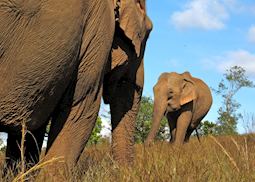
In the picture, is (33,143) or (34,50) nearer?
(34,50)

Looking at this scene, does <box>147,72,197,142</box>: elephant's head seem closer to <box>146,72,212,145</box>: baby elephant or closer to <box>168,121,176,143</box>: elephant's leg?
<box>146,72,212,145</box>: baby elephant

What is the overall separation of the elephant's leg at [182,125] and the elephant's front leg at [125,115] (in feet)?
20.2

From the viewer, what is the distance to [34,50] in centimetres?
243

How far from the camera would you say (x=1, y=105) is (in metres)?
2.41

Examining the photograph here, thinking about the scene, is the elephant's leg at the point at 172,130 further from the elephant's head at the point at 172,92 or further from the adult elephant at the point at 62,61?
the adult elephant at the point at 62,61

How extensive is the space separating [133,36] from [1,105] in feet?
4.56

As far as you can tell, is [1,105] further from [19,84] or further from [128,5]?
[128,5]

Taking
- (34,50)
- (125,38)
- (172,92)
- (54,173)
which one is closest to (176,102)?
(172,92)

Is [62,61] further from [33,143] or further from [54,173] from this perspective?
[33,143]

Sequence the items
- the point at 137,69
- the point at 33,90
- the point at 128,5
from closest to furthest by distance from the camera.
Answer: the point at 33,90 → the point at 128,5 → the point at 137,69

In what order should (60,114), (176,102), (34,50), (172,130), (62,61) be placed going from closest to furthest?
1. (34,50)
2. (62,61)
3. (60,114)
4. (176,102)
5. (172,130)

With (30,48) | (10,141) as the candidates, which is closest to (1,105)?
(30,48)

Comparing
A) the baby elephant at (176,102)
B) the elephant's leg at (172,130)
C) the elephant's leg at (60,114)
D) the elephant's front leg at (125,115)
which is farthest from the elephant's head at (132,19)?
the elephant's leg at (172,130)

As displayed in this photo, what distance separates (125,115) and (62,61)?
5.71 ft
